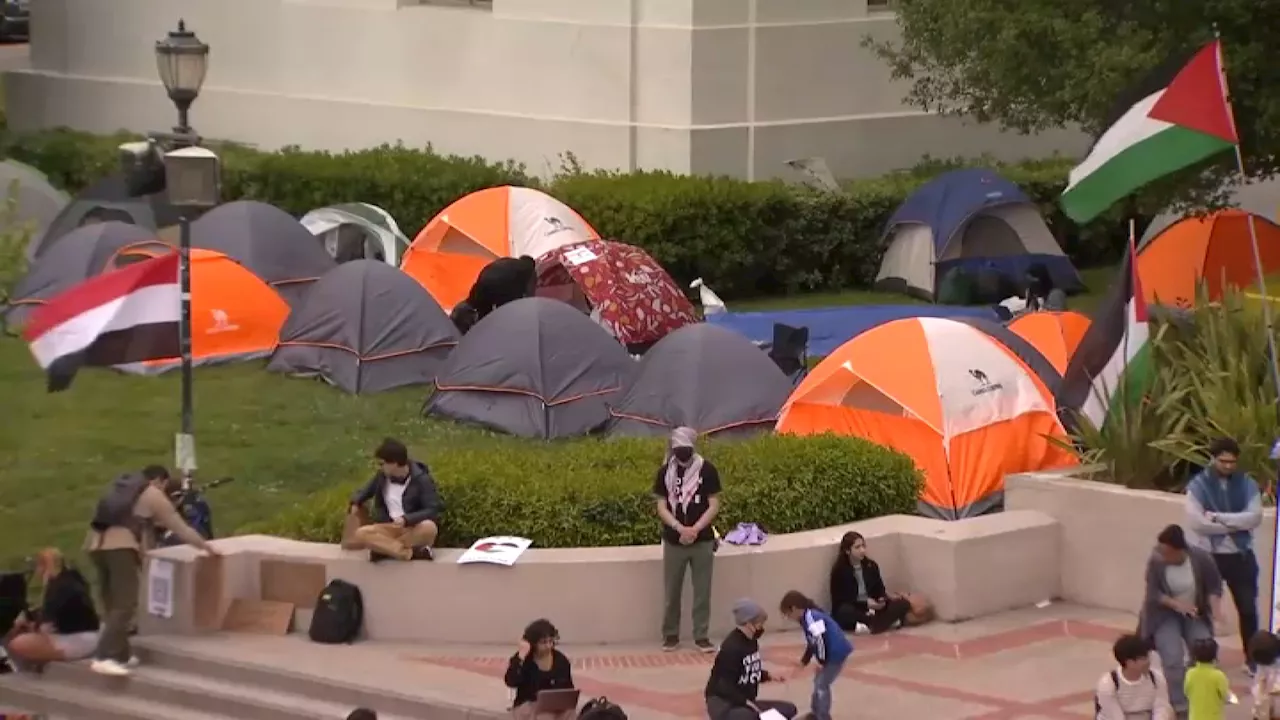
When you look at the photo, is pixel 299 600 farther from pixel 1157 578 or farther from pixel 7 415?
pixel 7 415

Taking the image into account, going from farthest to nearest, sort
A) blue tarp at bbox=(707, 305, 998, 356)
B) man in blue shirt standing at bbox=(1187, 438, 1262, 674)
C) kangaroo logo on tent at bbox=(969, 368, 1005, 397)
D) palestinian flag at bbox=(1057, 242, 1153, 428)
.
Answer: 1. blue tarp at bbox=(707, 305, 998, 356)
2. kangaroo logo on tent at bbox=(969, 368, 1005, 397)
3. palestinian flag at bbox=(1057, 242, 1153, 428)
4. man in blue shirt standing at bbox=(1187, 438, 1262, 674)

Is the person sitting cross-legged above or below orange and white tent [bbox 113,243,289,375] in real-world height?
below

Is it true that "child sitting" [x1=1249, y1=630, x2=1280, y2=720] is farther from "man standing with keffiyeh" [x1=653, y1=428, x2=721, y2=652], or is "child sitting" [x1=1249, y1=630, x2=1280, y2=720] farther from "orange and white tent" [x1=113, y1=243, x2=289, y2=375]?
"orange and white tent" [x1=113, y1=243, x2=289, y2=375]

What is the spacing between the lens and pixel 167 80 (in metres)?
18.8

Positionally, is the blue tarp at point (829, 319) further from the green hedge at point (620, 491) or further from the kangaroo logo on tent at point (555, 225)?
the green hedge at point (620, 491)

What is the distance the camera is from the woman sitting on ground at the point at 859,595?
→ 15812mm

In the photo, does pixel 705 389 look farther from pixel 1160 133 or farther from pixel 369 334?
pixel 1160 133

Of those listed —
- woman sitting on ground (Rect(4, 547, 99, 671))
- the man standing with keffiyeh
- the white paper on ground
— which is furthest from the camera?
the white paper on ground

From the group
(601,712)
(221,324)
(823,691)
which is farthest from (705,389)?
(601,712)

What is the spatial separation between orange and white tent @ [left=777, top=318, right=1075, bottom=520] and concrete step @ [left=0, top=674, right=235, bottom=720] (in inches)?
227

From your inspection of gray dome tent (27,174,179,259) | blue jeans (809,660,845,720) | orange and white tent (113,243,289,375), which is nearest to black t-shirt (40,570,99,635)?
blue jeans (809,660,845,720)

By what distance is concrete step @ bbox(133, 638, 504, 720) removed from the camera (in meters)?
14.3

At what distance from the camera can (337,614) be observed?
15586 mm

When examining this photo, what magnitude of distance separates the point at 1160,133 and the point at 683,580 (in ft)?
14.6
